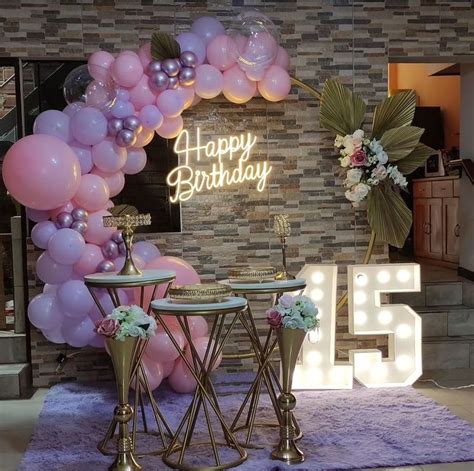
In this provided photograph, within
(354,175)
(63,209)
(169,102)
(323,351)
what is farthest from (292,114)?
(63,209)

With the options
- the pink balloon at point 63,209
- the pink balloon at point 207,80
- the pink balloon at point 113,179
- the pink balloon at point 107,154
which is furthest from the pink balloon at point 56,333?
the pink balloon at point 207,80

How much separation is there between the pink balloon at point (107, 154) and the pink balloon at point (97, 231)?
0.29 metres

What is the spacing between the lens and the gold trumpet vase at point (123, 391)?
296cm

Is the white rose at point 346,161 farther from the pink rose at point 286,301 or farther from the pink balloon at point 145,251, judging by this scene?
the pink rose at point 286,301

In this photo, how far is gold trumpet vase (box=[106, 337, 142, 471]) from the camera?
296cm

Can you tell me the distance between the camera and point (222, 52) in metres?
4.09

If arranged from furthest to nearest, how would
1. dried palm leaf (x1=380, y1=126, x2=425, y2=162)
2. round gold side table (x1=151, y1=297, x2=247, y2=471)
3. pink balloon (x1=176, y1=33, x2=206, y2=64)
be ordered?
1. dried palm leaf (x1=380, y1=126, x2=425, y2=162)
2. pink balloon (x1=176, y1=33, x2=206, y2=64)
3. round gold side table (x1=151, y1=297, x2=247, y2=471)

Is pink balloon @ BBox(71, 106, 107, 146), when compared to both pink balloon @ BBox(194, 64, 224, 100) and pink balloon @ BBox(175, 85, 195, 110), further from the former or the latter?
pink balloon @ BBox(194, 64, 224, 100)

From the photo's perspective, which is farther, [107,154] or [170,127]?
[170,127]

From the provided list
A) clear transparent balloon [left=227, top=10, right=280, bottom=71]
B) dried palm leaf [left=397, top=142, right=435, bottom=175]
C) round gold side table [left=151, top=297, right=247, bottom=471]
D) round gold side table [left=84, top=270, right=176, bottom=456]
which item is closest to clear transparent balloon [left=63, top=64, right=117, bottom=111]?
clear transparent balloon [left=227, top=10, right=280, bottom=71]

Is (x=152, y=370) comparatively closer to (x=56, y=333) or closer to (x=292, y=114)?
(x=56, y=333)

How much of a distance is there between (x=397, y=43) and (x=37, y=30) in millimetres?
2628

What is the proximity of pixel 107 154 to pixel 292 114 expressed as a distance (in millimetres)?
1562

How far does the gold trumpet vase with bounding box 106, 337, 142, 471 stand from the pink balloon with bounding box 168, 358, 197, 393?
3.43ft
